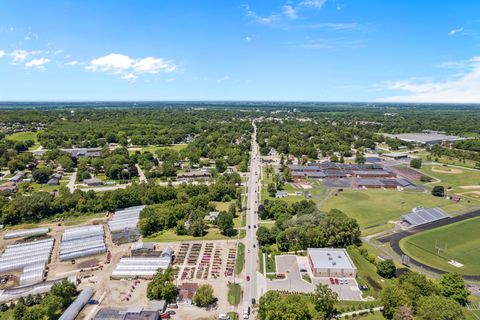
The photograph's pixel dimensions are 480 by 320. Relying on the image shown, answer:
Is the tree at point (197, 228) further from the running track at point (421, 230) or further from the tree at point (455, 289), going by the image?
the tree at point (455, 289)

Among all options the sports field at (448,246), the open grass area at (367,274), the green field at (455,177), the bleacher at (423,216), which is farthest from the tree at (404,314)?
the green field at (455,177)

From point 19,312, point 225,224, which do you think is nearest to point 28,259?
point 19,312

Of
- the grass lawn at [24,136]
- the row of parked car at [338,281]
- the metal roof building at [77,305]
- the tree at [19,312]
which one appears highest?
the grass lawn at [24,136]

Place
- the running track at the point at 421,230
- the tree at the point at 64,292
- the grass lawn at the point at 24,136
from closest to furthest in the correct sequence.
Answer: the tree at the point at 64,292, the running track at the point at 421,230, the grass lawn at the point at 24,136

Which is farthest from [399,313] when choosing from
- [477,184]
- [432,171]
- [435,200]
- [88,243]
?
[432,171]

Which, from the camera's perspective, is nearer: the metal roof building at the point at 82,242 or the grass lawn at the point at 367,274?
the grass lawn at the point at 367,274

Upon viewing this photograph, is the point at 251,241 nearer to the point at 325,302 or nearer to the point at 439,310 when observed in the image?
the point at 325,302

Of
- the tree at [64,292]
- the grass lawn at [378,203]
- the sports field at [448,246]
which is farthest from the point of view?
the grass lawn at [378,203]
